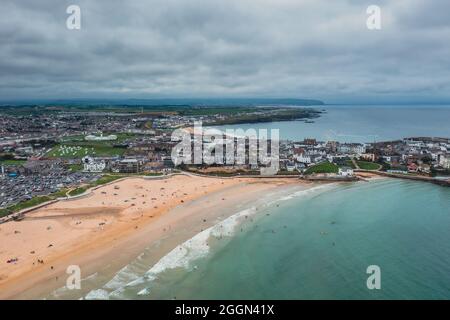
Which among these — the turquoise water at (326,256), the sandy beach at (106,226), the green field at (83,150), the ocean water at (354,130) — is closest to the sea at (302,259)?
the turquoise water at (326,256)

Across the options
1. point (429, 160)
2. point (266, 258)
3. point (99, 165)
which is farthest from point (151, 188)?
point (429, 160)

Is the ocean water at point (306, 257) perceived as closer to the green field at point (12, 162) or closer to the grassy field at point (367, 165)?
the grassy field at point (367, 165)

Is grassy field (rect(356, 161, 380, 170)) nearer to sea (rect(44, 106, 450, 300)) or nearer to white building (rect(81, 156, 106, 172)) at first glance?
sea (rect(44, 106, 450, 300))

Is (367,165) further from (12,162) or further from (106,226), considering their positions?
(12,162)

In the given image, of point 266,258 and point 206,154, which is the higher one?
point 206,154

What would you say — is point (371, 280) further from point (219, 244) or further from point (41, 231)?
point (41, 231)
